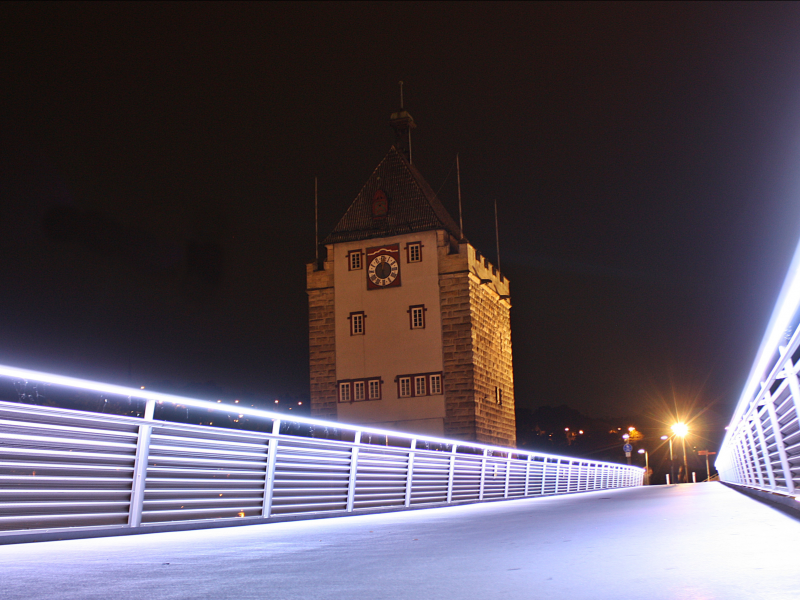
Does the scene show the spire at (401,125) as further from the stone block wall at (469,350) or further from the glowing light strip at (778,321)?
the glowing light strip at (778,321)

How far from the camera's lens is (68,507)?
21.6ft

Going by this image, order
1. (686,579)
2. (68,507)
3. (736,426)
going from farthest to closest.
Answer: (736,426) → (68,507) → (686,579)

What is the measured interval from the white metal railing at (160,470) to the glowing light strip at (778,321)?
15.1 feet

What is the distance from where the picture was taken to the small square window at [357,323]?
47094 millimetres

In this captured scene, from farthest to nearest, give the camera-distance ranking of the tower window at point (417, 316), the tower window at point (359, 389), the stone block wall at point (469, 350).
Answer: the tower window at point (417, 316)
the tower window at point (359, 389)
the stone block wall at point (469, 350)

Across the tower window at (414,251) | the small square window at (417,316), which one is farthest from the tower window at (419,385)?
the tower window at (414,251)

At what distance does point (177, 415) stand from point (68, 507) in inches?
4978

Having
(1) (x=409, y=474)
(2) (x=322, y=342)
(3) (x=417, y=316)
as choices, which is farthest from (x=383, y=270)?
(1) (x=409, y=474)

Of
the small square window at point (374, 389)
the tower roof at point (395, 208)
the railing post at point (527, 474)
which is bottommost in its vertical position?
the railing post at point (527, 474)

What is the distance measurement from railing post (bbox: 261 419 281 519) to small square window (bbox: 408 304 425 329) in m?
37.4

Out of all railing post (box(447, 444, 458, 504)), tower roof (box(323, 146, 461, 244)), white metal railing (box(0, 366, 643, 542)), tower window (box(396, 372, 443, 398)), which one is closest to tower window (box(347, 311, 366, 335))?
tower window (box(396, 372, 443, 398))

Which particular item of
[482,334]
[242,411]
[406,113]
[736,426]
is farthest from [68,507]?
[406,113]

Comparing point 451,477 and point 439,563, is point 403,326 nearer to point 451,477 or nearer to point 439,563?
point 451,477

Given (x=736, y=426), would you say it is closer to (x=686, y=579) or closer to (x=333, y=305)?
(x=686, y=579)
